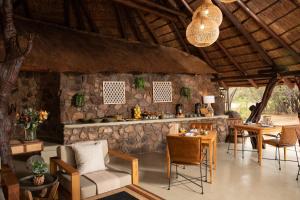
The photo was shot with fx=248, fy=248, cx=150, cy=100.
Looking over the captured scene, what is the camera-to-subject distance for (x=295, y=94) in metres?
14.2

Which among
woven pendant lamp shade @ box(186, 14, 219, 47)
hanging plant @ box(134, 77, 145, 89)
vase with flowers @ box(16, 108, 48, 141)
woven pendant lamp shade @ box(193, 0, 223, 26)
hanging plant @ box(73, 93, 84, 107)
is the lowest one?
vase with flowers @ box(16, 108, 48, 141)

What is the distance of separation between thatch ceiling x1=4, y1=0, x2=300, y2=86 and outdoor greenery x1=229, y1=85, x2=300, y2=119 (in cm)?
707

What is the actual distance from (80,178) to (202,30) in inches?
109

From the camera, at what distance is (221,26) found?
22.5ft

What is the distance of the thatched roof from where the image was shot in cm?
593

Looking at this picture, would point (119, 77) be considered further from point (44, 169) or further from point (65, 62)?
point (44, 169)

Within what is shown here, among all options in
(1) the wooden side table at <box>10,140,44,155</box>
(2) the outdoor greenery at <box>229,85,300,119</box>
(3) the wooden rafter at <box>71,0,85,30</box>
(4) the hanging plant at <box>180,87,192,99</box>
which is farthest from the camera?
(2) the outdoor greenery at <box>229,85,300,119</box>

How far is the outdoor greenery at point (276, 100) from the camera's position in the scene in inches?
566

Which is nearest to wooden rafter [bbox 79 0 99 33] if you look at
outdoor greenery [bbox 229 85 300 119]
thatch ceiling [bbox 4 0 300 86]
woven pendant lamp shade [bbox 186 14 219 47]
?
thatch ceiling [bbox 4 0 300 86]

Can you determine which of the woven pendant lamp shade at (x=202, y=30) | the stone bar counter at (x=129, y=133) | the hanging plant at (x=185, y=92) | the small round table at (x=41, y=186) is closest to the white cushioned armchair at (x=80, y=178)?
the small round table at (x=41, y=186)

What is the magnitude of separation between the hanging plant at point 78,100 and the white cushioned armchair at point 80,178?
8.57 feet

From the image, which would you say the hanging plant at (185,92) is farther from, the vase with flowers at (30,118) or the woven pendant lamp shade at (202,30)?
the vase with flowers at (30,118)

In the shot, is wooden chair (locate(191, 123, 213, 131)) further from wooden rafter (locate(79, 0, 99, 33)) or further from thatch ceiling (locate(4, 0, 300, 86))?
wooden rafter (locate(79, 0, 99, 33))

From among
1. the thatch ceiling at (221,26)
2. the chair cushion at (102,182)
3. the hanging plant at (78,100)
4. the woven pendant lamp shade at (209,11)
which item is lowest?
the chair cushion at (102,182)
